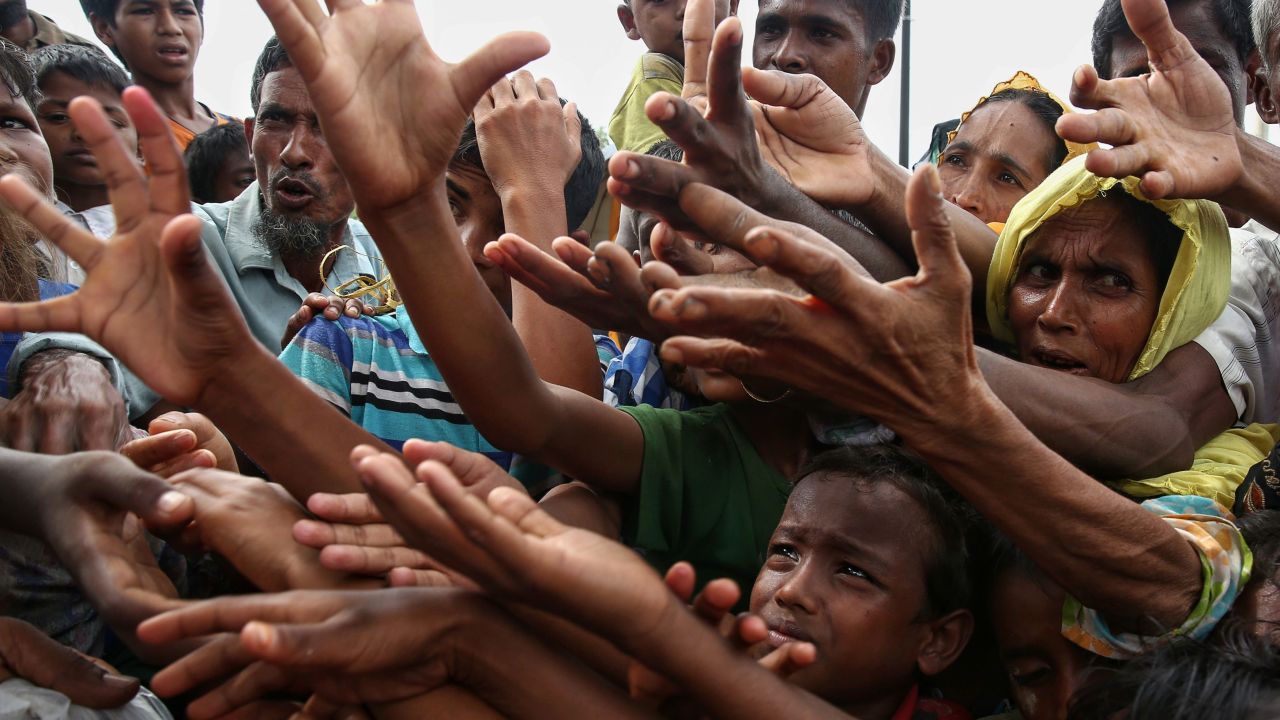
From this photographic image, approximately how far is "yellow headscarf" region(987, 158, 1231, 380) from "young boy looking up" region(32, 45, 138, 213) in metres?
3.27

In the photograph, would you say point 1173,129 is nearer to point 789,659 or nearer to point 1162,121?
point 1162,121

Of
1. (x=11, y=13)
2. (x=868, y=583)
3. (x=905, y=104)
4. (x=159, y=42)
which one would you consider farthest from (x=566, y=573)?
(x=905, y=104)

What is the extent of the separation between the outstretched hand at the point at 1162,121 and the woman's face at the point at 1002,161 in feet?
2.51

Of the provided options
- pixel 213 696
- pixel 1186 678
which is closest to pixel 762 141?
pixel 1186 678

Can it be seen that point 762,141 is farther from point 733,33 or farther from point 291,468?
point 291,468

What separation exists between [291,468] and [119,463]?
0.27 meters

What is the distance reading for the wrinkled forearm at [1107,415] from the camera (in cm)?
213

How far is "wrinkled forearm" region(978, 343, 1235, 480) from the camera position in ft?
7.00

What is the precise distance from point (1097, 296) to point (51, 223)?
194 cm

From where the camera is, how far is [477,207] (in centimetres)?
293

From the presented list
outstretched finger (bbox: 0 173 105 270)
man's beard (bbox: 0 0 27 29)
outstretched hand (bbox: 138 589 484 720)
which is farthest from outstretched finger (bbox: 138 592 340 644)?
man's beard (bbox: 0 0 27 29)

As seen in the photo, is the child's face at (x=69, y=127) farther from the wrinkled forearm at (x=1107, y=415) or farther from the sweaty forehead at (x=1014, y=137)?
the wrinkled forearm at (x=1107, y=415)

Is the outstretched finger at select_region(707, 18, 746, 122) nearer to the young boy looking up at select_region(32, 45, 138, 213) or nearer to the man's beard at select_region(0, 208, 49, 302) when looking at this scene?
the man's beard at select_region(0, 208, 49, 302)

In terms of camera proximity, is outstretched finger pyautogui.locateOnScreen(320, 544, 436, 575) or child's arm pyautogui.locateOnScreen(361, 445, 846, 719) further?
outstretched finger pyautogui.locateOnScreen(320, 544, 436, 575)
